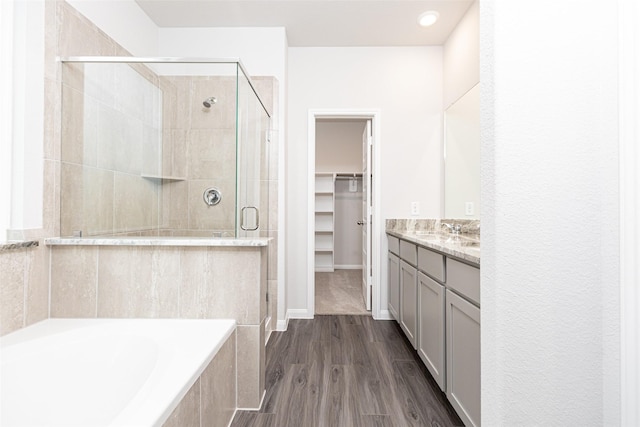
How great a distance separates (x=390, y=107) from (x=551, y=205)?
2.61 m

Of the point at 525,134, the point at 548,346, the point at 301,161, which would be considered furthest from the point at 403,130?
the point at 548,346

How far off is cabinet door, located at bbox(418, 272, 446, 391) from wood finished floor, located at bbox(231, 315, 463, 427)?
158 millimetres

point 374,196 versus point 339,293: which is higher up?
point 374,196

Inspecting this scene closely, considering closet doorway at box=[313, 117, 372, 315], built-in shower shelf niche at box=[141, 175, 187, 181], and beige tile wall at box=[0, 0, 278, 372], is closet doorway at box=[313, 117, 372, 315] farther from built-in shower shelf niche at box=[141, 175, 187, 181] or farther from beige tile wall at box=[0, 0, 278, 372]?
beige tile wall at box=[0, 0, 278, 372]

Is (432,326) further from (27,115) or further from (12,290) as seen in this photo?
(27,115)

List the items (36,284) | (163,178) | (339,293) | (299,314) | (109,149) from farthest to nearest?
(339,293), (299,314), (163,178), (109,149), (36,284)

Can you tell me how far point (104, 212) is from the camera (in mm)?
1827

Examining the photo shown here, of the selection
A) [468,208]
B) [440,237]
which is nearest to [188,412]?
[440,237]

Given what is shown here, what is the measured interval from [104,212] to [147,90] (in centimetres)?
76

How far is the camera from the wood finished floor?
1.63 meters

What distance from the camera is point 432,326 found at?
1892 mm

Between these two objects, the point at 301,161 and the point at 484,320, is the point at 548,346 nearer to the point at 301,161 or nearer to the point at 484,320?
the point at 484,320

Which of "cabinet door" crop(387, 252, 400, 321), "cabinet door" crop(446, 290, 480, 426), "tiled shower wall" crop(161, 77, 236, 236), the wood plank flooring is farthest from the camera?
the wood plank flooring

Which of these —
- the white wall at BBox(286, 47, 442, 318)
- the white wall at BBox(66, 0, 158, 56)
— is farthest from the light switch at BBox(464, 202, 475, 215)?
the white wall at BBox(66, 0, 158, 56)
